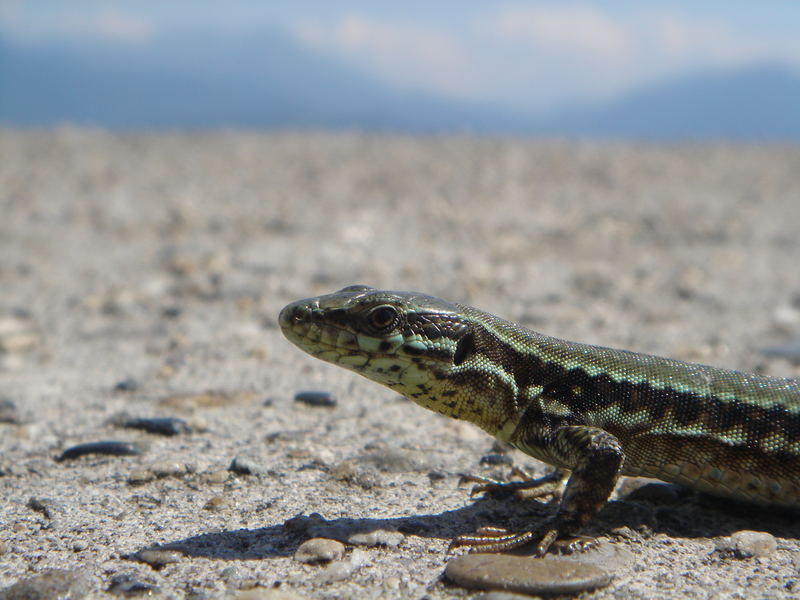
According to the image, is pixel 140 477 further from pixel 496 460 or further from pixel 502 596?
pixel 502 596

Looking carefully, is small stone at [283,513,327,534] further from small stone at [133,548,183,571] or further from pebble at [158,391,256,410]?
pebble at [158,391,256,410]

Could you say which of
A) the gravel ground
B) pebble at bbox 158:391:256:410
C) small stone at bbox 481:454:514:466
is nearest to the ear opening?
the gravel ground

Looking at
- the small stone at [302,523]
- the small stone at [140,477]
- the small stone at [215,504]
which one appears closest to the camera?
the small stone at [302,523]

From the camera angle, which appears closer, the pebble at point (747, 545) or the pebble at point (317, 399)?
the pebble at point (747, 545)

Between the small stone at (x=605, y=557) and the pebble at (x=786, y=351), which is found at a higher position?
the pebble at (x=786, y=351)

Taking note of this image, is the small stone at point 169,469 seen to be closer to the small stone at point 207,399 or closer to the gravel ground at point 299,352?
the gravel ground at point 299,352

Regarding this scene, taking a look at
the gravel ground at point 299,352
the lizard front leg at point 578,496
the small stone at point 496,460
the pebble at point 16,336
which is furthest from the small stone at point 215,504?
the pebble at point 16,336
